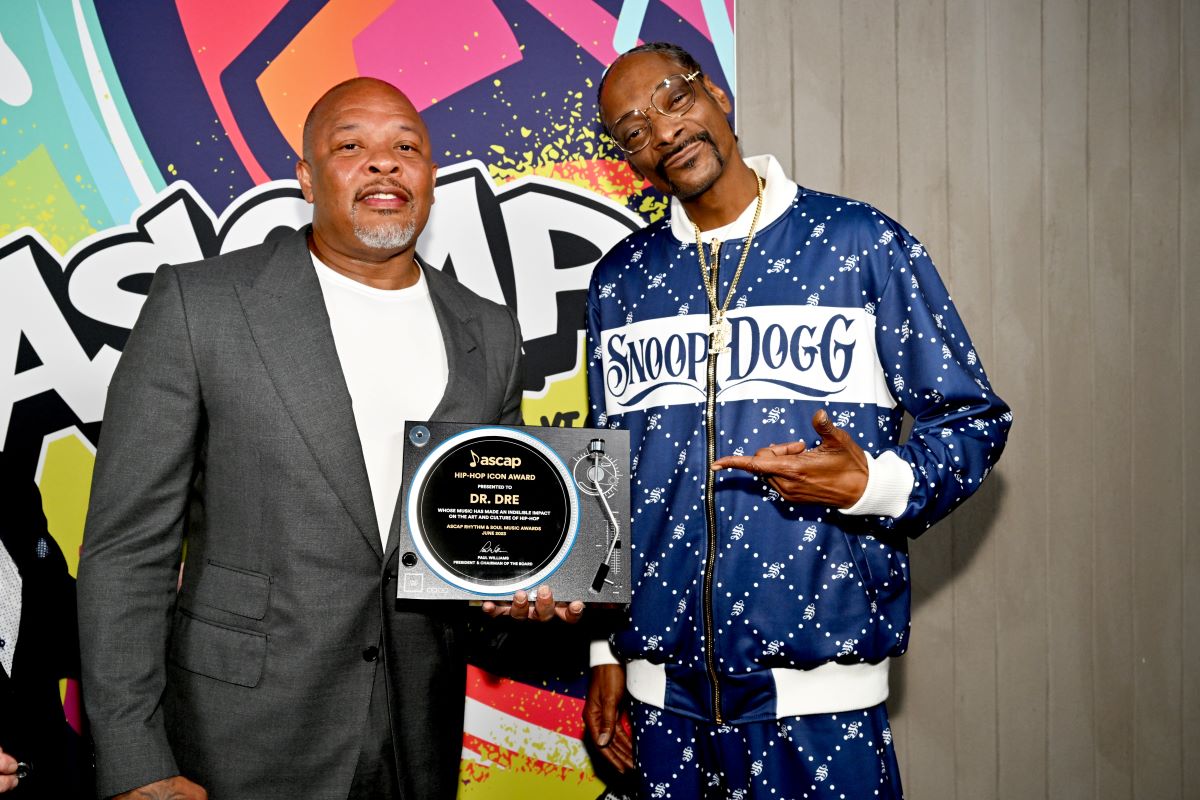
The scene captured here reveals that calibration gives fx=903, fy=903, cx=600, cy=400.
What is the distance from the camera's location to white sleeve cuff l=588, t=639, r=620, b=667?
6.56ft

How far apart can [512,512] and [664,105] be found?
92cm

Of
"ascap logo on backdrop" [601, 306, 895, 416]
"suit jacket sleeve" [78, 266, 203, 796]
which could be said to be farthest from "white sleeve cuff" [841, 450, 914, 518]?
"suit jacket sleeve" [78, 266, 203, 796]

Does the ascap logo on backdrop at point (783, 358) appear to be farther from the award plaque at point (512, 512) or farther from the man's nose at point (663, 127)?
the man's nose at point (663, 127)

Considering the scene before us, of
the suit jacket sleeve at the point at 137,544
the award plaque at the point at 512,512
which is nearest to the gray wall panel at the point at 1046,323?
the award plaque at the point at 512,512

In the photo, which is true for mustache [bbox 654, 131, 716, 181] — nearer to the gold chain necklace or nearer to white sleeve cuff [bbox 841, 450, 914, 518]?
the gold chain necklace

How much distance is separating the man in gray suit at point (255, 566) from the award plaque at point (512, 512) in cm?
8

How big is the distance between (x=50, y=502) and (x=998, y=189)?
275 cm

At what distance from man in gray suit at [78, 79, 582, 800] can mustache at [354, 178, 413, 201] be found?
0.18 metres

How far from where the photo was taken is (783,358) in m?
1.78

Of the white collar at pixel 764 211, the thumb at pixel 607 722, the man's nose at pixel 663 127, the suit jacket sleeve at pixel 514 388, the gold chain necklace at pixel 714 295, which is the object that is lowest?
the thumb at pixel 607 722

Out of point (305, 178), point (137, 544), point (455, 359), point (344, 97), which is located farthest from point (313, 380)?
point (344, 97)

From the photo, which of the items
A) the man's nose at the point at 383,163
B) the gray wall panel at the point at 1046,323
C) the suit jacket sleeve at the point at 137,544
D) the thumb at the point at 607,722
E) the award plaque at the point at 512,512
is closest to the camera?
the suit jacket sleeve at the point at 137,544

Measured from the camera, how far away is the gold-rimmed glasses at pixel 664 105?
1.91m

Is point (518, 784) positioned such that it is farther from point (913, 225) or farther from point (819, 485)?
point (913, 225)
